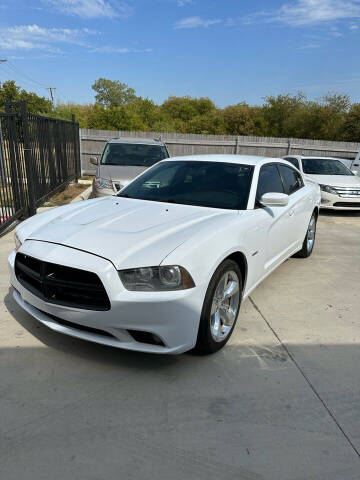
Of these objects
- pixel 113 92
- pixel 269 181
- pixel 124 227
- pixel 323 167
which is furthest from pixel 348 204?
pixel 113 92

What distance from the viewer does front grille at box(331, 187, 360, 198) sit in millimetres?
9062

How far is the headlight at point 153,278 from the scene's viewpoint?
8.16 ft

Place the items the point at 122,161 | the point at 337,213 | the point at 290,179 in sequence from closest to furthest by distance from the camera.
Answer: the point at 290,179
the point at 122,161
the point at 337,213

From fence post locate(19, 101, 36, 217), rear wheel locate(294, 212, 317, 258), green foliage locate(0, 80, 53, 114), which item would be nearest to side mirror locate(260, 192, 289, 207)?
rear wheel locate(294, 212, 317, 258)

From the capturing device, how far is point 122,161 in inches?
340

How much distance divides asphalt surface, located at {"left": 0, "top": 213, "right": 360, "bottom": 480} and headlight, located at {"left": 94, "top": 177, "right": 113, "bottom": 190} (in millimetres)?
4099

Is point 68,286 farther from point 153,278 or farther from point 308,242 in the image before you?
point 308,242

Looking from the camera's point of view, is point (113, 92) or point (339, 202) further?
point (113, 92)

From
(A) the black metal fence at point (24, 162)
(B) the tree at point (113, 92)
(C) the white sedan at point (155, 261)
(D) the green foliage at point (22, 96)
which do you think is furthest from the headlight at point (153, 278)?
(B) the tree at point (113, 92)

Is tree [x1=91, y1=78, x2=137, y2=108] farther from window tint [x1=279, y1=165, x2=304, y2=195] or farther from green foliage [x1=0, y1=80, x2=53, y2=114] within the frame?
window tint [x1=279, y1=165, x2=304, y2=195]

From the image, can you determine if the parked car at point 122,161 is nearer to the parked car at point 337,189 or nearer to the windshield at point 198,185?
the windshield at point 198,185

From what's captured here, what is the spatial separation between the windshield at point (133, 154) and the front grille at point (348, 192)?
14.0ft

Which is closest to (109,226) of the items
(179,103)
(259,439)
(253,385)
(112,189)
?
(253,385)

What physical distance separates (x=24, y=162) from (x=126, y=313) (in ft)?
19.0
